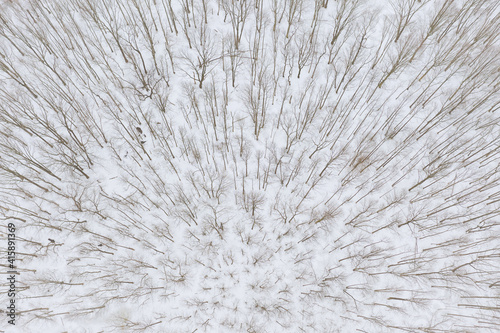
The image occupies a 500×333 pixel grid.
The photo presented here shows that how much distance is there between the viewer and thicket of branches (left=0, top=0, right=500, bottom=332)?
17.2 metres

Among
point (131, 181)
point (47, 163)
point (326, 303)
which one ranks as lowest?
point (326, 303)

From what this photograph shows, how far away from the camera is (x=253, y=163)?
737 inches

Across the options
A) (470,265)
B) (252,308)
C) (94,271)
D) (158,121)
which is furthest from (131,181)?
(470,265)

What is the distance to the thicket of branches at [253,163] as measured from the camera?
56.3 ft

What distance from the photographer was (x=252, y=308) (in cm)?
1712

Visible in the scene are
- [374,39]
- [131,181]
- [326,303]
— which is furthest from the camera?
[374,39]

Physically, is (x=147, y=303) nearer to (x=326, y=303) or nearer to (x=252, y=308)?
(x=252, y=308)

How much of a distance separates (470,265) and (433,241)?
89.3 inches

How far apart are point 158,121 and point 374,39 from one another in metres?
14.6

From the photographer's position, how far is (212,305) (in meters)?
17.1

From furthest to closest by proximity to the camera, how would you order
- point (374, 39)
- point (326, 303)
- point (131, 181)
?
point (374, 39) → point (131, 181) → point (326, 303)

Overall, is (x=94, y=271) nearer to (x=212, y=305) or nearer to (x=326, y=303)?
(x=212, y=305)

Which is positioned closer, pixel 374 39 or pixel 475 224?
pixel 475 224

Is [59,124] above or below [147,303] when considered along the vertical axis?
above
